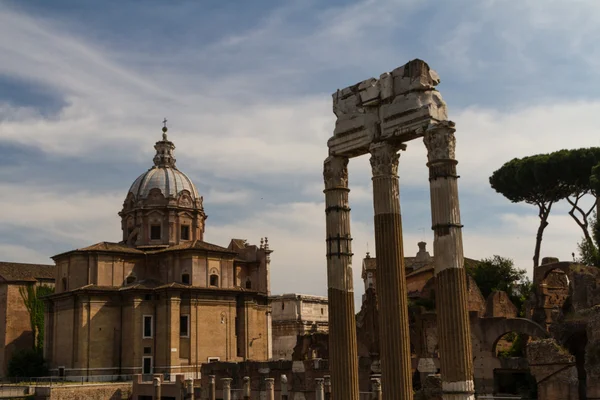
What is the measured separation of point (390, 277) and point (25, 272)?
143ft

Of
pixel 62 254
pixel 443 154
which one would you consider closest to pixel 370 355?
pixel 443 154

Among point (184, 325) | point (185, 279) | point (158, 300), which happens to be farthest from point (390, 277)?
point (185, 279)

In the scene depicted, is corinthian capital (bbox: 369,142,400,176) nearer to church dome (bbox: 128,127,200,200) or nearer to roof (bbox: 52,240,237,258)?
roof (bbox: 52,240,237,258)

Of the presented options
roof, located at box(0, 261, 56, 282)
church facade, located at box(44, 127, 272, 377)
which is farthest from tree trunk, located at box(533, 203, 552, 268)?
roof, located at box(0, 261, 56, 282)

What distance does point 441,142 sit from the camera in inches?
488

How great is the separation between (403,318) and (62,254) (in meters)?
34.6

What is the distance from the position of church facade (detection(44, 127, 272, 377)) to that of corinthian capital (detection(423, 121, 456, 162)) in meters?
29.7

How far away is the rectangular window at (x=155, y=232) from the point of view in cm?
4603

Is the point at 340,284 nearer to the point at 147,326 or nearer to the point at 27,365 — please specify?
the point at 147,326

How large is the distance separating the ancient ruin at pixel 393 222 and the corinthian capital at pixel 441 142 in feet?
0.06

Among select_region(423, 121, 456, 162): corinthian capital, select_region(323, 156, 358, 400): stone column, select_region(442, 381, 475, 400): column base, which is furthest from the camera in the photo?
select_region(323, 156, 358, 400): stone column

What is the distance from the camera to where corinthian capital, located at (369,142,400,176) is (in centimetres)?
1345

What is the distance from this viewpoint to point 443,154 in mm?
12336

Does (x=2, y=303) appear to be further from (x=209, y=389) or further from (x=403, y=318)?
(x=403, y=318)
